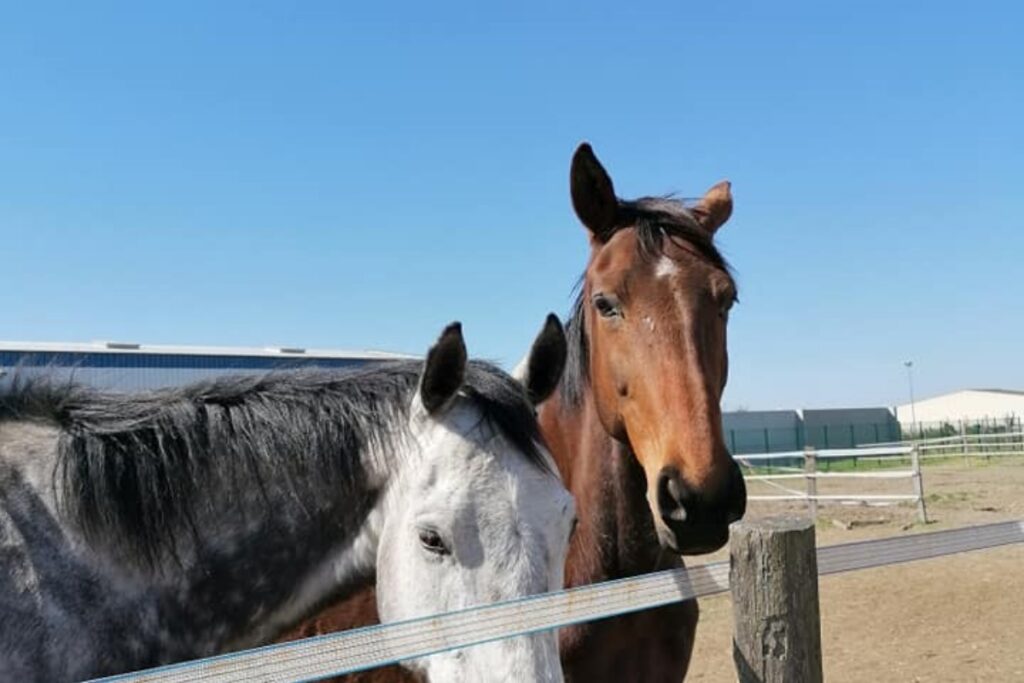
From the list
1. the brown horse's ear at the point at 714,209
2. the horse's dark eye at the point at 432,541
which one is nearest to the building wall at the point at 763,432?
the brown horse's ear at the point at 714,209

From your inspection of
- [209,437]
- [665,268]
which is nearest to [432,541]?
[209,437]

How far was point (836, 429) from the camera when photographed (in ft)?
172

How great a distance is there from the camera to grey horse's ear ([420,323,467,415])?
2371 millimetres

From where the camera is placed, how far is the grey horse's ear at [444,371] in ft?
7.78

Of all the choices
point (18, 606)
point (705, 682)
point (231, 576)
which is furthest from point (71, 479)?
point (705, 682)

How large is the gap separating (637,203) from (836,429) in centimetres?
5314

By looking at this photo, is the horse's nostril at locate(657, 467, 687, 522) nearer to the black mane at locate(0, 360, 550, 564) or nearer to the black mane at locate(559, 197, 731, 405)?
the black mane at locate(0, 360, 550, 564)

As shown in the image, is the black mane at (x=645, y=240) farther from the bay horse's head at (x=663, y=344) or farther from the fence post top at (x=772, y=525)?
the fence post top at (x=772, y=525)

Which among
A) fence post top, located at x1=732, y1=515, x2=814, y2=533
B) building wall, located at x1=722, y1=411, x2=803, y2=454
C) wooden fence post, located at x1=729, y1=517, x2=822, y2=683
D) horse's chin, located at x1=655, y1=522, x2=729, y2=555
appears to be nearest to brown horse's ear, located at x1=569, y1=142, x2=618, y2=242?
horse's chin, located at x1=655, y1=522, x2=729, y2=555

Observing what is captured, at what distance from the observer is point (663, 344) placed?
9.44ft

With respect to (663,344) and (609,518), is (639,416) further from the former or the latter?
(609,518)

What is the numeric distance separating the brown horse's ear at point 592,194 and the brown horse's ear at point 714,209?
15.5 inches

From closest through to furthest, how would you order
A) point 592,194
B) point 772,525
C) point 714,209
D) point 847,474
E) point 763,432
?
point 772,525, point 592,194, point 714,209, point 847,474, point 763,432

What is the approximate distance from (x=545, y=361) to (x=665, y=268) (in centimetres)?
60
